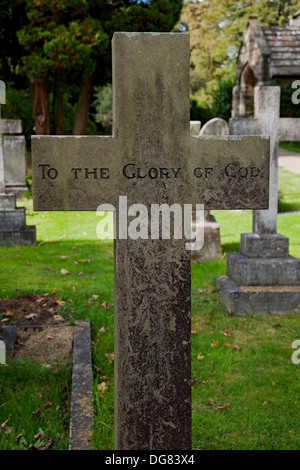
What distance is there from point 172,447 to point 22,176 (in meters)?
11.7

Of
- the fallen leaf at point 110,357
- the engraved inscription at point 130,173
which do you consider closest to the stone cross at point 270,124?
the fallen leaf at point 110,357

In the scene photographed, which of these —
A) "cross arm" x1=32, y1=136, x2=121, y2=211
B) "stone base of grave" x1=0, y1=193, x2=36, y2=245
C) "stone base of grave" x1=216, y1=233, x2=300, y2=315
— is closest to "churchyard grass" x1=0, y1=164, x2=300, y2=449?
"stone base of grave" x1=216, y1=233, x2=300, y2=315

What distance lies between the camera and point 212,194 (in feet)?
8.00

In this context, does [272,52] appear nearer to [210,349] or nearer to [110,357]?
[210,349]

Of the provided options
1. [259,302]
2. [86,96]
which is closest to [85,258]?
[259,302]

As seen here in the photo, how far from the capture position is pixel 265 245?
5.62 m

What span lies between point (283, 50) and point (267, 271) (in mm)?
17071

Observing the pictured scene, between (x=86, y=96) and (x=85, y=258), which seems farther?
(x=86, y=96)

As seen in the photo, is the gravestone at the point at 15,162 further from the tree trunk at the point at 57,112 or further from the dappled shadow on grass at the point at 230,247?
the dappled shadow on grass at the point at 230,247

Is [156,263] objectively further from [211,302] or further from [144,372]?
[211,302]

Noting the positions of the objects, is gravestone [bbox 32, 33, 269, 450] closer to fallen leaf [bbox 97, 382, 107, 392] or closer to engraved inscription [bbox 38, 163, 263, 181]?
engraved inscription [bbox 38, 163, 263, 181]

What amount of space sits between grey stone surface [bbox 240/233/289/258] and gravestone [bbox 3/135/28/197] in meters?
8.69

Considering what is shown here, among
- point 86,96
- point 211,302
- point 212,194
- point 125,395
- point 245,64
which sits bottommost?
point 211,302

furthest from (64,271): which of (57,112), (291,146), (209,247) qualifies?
(291,146)
